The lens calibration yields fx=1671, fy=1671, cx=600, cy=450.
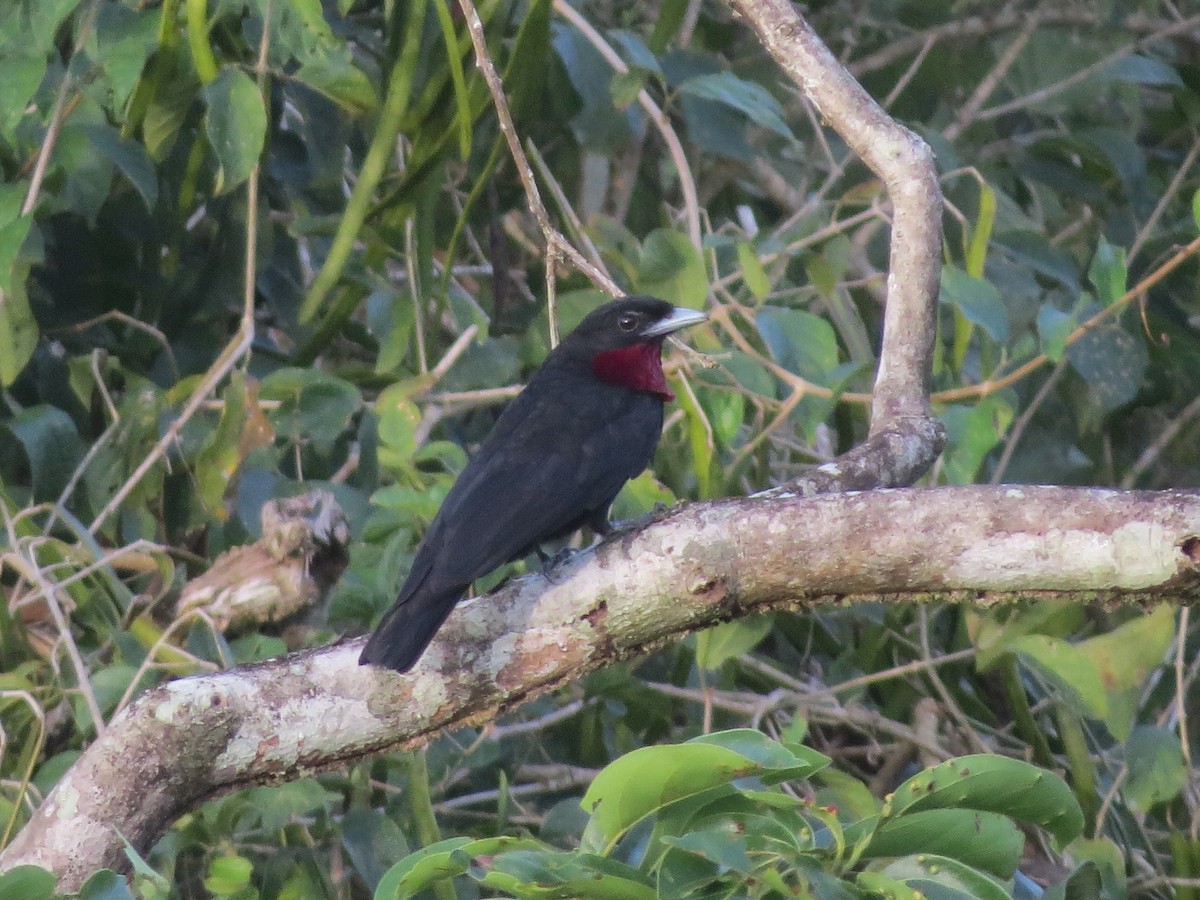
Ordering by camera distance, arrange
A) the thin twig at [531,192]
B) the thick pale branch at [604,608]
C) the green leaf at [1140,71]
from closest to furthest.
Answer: the thick pale branch at [604,608] → the thin twig at [531,192] → the green leaf at [1140,71]

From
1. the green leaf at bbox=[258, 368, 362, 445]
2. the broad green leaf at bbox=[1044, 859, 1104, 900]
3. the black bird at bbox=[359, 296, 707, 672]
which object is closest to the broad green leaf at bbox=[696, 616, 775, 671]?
the black bird at bbox=[359, 296, 707, 672]

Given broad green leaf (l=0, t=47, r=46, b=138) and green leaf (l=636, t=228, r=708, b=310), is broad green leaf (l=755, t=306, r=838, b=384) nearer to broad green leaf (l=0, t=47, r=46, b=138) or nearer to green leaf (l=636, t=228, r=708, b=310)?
green leaf (l=636, t=228, r=708, b=310)

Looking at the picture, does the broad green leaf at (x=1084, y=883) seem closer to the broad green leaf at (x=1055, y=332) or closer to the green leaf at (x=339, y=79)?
the broad green leaf at (x=1055, y=332)

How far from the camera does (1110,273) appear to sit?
3.08 metres

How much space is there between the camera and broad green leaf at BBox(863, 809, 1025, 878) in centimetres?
193

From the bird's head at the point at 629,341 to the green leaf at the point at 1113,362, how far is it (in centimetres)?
111

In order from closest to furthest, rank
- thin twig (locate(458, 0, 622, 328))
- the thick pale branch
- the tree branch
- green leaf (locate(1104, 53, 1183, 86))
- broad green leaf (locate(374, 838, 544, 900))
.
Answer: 1. broad green leaf (locate(374, 838, 544, 900))
2. the thick pale branch
3. thin twig (locate(458, 0, 622, 328))
4. the tree branch
5. green leaf (locate(1104, 53, 1183, 86))

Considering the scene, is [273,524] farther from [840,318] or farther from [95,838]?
[840,318]

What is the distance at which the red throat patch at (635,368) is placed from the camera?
3.79 metres

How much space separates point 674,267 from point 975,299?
0.66 metres

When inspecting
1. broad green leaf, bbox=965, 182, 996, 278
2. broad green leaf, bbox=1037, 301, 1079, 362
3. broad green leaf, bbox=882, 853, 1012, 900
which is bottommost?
broad green leaf, bbox=882, 853, 1012, 900

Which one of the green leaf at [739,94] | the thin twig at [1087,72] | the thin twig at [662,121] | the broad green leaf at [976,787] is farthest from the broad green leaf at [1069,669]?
the thin twig at [1087,72]

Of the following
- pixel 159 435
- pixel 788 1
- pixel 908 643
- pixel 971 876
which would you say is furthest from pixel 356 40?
pixel 971 876

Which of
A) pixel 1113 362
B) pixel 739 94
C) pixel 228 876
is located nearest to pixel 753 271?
pixel 739 94
